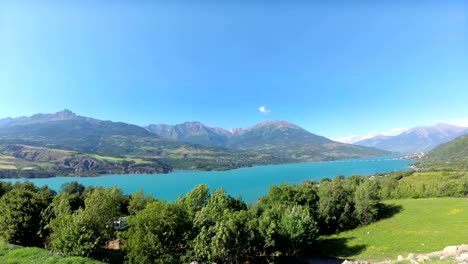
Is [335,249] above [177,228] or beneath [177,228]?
beneath

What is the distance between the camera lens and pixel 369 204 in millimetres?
48156

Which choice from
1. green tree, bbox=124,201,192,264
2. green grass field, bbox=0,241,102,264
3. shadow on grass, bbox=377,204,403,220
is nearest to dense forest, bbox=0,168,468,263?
green tree, bbox=124,201,192,264

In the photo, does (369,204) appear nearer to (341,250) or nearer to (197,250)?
(341,250)

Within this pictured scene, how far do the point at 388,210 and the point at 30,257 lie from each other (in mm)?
60018

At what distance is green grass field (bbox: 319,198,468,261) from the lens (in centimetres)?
3086

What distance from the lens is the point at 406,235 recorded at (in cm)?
3603

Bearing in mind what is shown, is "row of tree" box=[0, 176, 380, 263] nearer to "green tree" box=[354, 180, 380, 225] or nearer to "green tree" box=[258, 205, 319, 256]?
"green tree" box=[258, 205, 319, 256]

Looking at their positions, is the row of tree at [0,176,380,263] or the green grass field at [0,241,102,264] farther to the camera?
the row of tree at [0,176,380,263]

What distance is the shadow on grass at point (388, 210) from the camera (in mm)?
50497

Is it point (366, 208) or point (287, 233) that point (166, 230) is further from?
point (366, 208)

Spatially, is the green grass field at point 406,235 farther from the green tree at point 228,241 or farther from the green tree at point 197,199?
the green tree at point 197,199

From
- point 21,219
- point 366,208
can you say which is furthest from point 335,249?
point 21,219

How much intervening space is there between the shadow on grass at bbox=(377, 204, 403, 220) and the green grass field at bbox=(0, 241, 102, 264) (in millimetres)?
52794

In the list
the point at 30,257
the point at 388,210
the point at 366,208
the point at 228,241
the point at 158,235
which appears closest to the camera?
the point at 30,257
